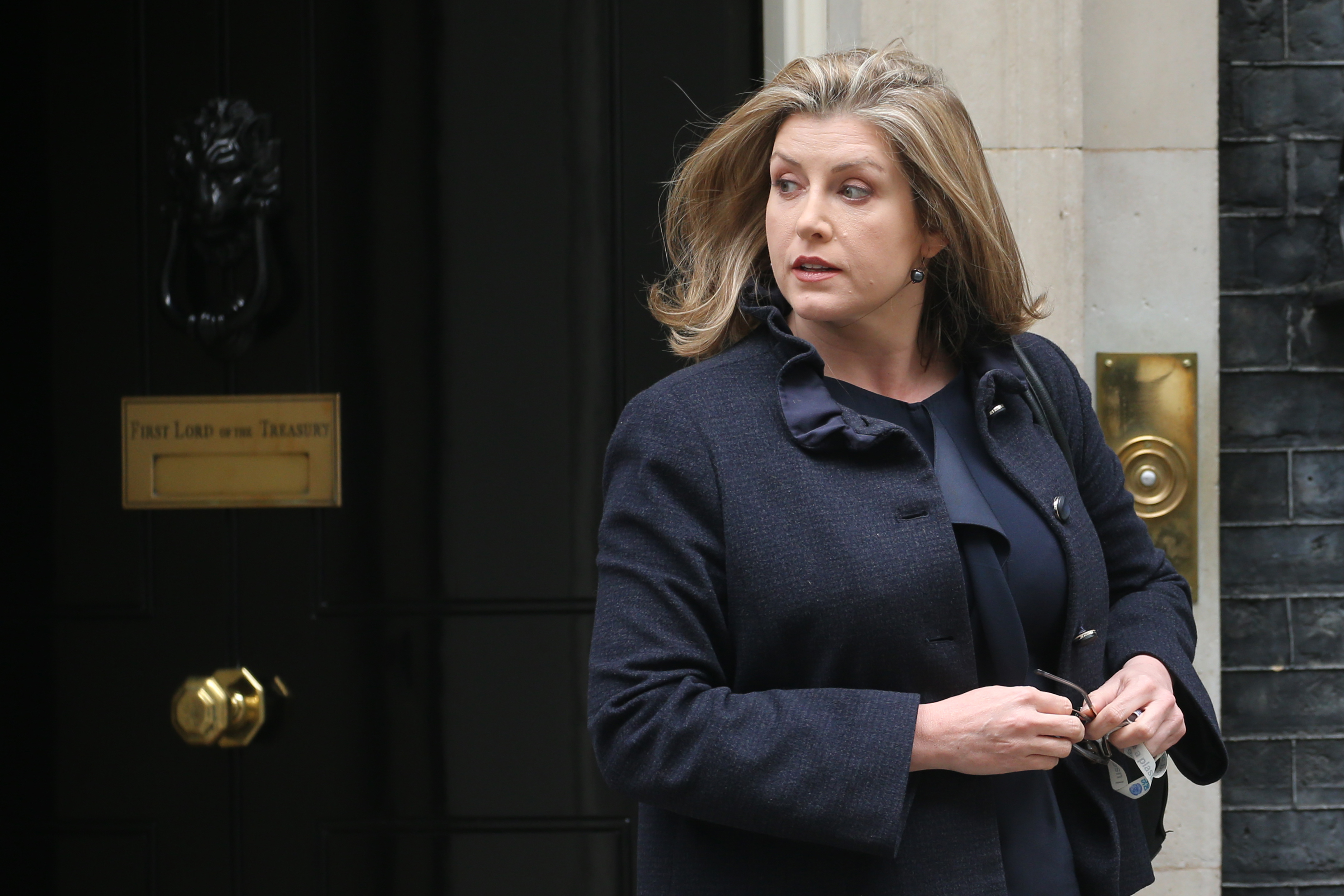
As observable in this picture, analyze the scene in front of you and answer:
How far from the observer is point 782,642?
142 cm

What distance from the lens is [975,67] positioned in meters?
2.29

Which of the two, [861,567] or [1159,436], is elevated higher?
[1159,436]

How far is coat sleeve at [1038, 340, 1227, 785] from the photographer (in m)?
1.63

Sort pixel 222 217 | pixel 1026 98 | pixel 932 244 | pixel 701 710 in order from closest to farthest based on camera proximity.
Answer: pixel 701 710
pixel 932 244
pixel 1026 98
pixel 222 217

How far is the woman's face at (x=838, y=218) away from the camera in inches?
59.4

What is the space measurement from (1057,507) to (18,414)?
7.02 ft

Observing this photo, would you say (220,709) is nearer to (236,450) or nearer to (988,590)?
(236,450)

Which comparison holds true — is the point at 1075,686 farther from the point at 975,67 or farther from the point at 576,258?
the point at 576,258

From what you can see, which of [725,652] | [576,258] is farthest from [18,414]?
[725,652]

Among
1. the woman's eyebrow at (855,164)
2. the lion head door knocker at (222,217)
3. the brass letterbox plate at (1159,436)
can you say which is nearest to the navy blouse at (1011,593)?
the woman's eyebrow at (855,164)

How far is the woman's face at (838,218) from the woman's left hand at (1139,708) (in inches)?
22.6

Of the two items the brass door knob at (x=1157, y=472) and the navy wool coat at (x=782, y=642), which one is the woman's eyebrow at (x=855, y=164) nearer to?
the navy wool coat at (x=782, y=642)

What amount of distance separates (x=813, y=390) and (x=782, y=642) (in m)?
0.32

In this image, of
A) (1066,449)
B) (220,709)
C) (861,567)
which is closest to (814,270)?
(861,567)
